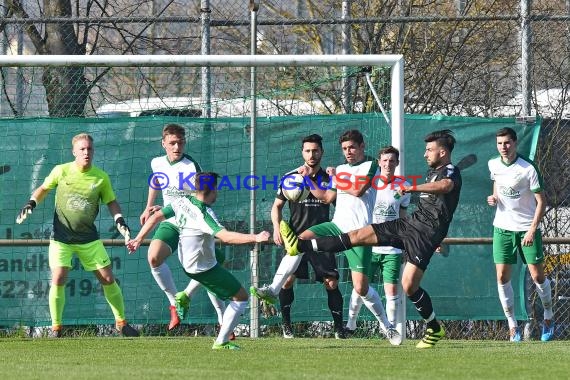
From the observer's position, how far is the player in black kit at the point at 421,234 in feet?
32.2

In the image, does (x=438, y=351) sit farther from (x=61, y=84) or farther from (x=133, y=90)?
(x=133, y=90)

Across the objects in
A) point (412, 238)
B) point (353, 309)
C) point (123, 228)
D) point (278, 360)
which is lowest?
point (278, 360)

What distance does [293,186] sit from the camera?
10.9m

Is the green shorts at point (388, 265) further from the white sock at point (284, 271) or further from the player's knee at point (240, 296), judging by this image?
the player's knee at point (240, 296)

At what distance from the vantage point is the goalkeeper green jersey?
1120 centimetres

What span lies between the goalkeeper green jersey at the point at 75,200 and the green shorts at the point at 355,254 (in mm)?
2140

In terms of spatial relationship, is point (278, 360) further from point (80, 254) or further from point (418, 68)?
point (418, 68)

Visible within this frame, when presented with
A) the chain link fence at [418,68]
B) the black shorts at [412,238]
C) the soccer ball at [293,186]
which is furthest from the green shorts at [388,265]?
the chain link fence at [418,68]

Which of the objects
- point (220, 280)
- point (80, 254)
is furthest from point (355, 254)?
point (80, 254)

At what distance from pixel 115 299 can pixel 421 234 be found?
3200 mm

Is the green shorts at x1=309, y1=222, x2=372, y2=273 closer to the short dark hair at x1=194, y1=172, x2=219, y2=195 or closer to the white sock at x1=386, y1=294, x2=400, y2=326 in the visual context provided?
the white sock at x1=386, y1=294, x2=400, y2=326

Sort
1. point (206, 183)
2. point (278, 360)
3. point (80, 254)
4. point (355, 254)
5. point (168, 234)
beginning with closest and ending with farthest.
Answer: point (278, 360) → point (206, 183) → point (355, 254) → point (168, 234) → point (80, 254)

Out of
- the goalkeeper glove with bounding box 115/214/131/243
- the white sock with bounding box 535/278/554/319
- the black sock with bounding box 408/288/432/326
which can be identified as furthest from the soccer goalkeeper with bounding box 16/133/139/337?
the white sock with bounding box 535/278/554/319

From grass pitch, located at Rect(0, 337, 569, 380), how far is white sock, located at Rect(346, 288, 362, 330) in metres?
0.52
